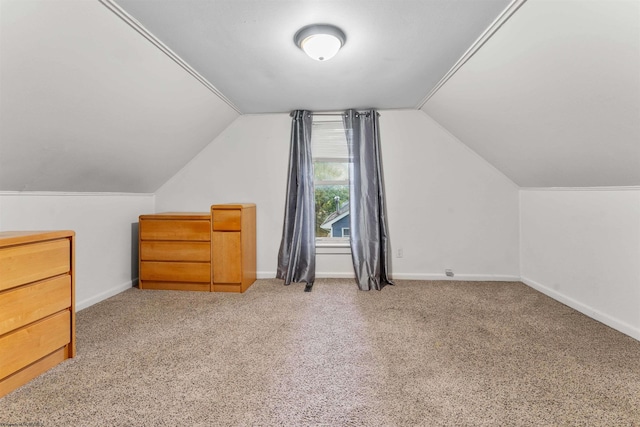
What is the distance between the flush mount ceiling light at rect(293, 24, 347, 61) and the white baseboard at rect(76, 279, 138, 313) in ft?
9.06

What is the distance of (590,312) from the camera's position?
224 cm

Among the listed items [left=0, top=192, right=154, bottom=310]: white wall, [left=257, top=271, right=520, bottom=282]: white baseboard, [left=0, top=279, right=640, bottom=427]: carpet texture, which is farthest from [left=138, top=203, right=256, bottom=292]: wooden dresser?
[left=257, top=271, right=520, bottom=282]: white baseboard

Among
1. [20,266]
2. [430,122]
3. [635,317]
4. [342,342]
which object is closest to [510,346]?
[635,317]

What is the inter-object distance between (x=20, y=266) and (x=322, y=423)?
164 cm

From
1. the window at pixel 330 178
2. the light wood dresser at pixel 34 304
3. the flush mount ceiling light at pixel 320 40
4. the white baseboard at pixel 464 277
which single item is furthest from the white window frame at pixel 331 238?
the light wood dresser at pixel 34 304

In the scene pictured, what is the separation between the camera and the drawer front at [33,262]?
4.37ft

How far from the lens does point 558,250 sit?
2.61 meters

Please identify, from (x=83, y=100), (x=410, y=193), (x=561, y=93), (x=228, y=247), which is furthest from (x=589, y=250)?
(x=83, y=100)

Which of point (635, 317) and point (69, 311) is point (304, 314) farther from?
point (635, 317)

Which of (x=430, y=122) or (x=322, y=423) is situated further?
(x=430, y=122)

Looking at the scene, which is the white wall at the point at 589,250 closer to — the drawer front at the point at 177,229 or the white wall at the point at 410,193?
the white wall at the point at 410,193

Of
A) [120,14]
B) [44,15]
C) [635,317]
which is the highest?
[120,14]

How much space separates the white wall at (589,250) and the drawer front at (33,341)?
361 cm

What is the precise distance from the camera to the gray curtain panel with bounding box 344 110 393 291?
123 inches
